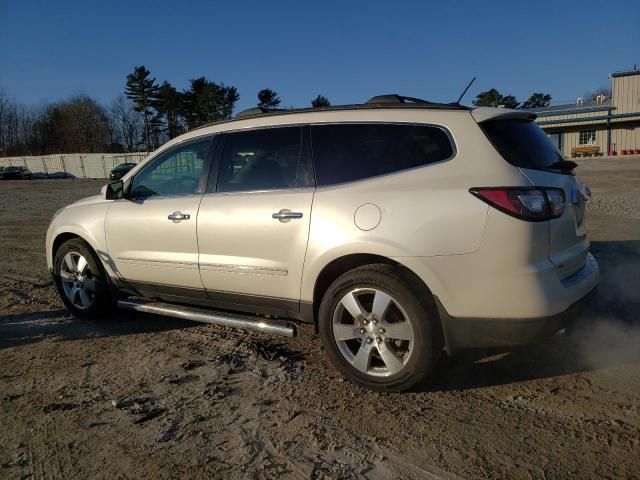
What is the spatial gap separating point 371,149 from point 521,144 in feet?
3.09

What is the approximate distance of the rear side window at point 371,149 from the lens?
3.23 meters

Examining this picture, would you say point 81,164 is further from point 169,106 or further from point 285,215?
point 285,215

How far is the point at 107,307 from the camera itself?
5.01 metres

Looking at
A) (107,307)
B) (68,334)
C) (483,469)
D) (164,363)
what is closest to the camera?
(483,469)

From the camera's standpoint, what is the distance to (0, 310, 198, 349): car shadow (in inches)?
180

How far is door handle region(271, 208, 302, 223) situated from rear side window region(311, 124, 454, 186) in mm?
273

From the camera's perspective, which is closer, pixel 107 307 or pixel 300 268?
pixel 300 268

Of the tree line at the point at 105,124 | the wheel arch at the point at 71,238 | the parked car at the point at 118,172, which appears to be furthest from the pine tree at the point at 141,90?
the wheel arch at the point at 71,238

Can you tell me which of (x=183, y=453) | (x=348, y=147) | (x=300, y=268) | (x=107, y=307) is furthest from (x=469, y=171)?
(x=107, y=307)

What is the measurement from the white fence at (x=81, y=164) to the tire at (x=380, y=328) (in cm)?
5227

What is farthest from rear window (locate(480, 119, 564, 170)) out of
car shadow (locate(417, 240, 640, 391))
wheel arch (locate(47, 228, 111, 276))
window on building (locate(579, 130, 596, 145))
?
window on building (locate(579, 130, 596, 145))

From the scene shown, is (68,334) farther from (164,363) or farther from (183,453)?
(183,453)

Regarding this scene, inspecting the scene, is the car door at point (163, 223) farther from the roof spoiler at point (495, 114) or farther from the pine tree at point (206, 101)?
the pine tree at point (206, 101)

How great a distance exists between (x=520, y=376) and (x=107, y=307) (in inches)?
149
